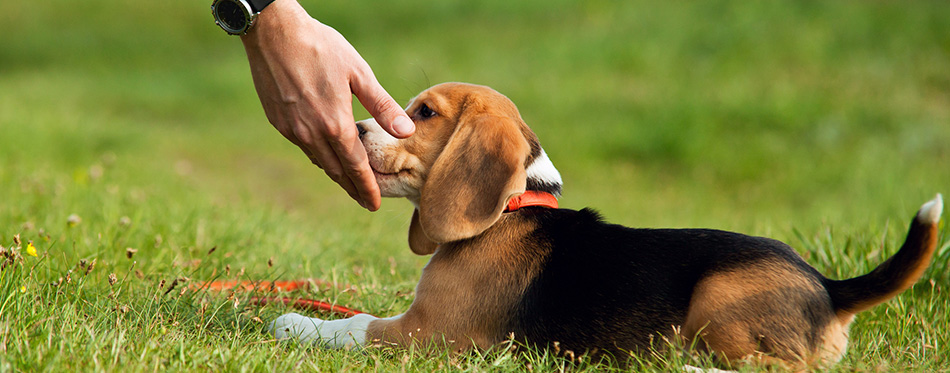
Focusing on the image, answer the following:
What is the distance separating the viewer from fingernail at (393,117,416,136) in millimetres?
3182

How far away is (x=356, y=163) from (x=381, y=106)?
0.25 meters

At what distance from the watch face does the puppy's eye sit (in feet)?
2.64

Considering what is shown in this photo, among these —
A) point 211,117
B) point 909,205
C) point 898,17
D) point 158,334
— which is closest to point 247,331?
point 158,334

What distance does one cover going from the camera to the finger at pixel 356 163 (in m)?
3.17

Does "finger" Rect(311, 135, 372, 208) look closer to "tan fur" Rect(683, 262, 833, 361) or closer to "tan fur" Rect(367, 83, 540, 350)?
"tan fur" Rect(367, 83, 540, 350)

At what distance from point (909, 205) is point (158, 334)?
610cm

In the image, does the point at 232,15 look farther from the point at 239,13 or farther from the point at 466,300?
the point at 466,300

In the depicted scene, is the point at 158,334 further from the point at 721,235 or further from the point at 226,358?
the point at 721,235

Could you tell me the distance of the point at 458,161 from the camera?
3170 millimetres

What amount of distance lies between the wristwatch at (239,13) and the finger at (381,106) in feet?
1.62

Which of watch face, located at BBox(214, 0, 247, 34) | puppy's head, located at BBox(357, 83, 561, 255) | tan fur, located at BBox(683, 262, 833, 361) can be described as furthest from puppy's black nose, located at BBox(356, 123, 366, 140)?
tan fur, located at BBox(683, 262, 833, 361)

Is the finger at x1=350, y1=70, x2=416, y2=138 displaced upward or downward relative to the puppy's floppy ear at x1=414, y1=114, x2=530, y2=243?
upward

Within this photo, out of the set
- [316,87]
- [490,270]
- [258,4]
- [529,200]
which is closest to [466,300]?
[490,270]

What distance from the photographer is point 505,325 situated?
9.98ft
